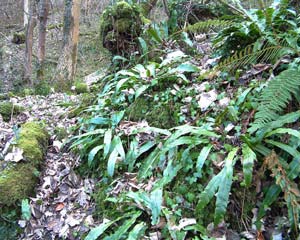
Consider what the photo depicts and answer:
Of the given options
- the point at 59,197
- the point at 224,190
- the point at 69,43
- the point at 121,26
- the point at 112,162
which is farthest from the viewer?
the point at 69,43

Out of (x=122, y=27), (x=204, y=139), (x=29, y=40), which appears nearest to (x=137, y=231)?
(x=204, y=139)

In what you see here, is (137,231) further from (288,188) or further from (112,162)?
(288,188)

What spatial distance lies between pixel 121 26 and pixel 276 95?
2.81 m

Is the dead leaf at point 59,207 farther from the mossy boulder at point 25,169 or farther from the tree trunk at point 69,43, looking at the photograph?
the tree trunk at point 69,43

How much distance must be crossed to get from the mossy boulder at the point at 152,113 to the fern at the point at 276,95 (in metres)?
0.96

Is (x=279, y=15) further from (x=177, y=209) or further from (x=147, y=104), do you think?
(x=177, y=209)

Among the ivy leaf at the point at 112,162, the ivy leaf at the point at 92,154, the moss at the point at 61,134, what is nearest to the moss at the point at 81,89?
the moss at the point at 61,134

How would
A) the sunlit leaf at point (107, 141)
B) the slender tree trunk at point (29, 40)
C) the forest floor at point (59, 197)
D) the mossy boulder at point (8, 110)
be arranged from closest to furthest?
1. the forest floor at point (59, 197)
2. the sunlit leaf at point (107, 141)
3. the mossy boulder at point (8, 110)
4. the slender tree trunk at point (29, 40)

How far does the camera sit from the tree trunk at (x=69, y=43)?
721 cm

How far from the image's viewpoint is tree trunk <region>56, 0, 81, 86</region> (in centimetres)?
721

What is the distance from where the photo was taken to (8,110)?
186 inches

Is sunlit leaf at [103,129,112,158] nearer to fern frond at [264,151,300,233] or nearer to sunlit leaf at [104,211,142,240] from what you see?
sunlit leaf at [104,211,142,240]

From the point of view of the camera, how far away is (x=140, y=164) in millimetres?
3014

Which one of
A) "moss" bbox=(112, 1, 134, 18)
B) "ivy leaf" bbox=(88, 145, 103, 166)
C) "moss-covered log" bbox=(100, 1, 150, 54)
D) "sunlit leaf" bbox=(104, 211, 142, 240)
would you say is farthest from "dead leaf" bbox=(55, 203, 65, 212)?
"moss" bbox=(112, 1, 134, 18)
